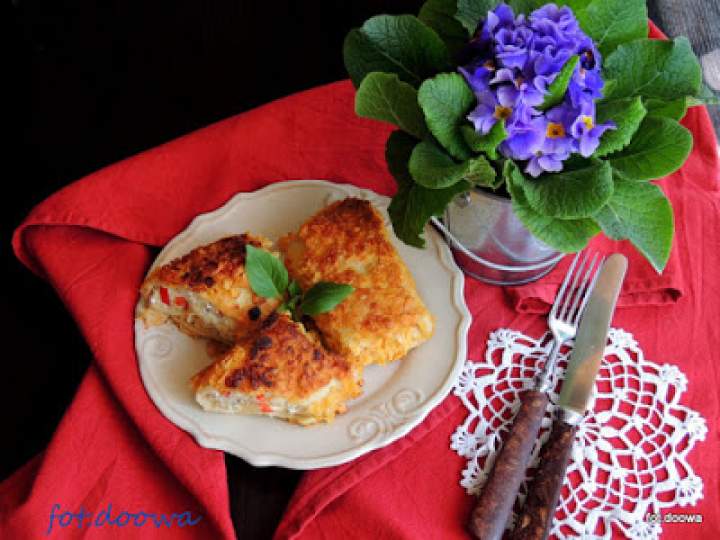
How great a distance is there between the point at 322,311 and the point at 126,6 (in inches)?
77.3

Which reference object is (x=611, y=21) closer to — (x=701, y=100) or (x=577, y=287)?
(x=701, y=100)

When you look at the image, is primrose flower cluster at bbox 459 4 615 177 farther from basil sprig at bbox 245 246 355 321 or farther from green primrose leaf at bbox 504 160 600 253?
basil sprig at bbox 245 246 355 321

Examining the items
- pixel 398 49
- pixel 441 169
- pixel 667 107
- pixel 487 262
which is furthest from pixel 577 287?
pixel 398 49

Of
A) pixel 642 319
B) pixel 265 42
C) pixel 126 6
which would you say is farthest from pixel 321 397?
pixel 126 6

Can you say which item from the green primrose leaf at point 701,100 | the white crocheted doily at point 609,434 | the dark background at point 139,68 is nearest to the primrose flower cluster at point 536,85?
the green primrose leaf at point 701,100

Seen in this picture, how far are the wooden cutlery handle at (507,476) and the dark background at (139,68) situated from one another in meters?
1.27

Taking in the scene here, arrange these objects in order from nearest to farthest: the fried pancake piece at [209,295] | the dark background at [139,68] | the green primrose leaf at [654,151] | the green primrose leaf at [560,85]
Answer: the green primrose leaf at [560,85], the green primrose leaf at [654,151], the fried pancake piece at [209,295], the dark background at [139,68]

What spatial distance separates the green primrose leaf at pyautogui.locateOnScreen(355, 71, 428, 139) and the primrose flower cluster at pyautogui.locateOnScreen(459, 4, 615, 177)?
0.35 ft

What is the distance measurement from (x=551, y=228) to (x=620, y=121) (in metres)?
0.21

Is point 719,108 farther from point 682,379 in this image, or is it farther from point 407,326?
point 407,326

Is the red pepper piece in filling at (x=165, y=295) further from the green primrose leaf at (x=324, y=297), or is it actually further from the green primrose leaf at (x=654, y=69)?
the green primrose leaf at (x=654, y=69)

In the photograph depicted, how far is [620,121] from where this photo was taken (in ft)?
3.86

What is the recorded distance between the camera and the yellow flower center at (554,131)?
1160 mm

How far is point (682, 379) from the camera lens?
1438 mm
